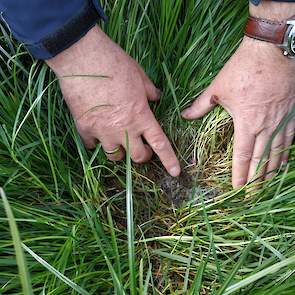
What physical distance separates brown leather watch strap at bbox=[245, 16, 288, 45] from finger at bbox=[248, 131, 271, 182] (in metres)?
0.21

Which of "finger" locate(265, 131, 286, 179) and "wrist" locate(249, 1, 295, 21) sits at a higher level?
"wrist" locate(249, 1, 295, 21)

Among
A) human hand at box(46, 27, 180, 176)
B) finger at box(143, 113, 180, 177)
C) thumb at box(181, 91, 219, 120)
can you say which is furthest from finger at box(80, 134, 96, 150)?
thumb at box(181, 91, 219, 120)

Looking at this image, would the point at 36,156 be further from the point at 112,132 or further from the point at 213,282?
the point at 213,282

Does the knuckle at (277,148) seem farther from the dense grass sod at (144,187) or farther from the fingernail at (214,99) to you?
the fingernail at (214,99)

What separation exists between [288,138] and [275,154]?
0.06 m

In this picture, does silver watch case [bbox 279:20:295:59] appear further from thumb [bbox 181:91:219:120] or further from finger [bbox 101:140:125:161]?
finger [bbox 101:140:125:161]

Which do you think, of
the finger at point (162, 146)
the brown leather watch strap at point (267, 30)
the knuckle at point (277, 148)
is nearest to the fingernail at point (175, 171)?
the finger at point (162, 146)

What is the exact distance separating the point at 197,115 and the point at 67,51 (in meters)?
0.34

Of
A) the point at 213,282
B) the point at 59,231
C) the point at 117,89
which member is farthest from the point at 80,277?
the point at 117,89

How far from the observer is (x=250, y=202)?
123cm

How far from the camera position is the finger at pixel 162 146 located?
121 cm

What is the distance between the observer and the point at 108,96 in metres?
1.16

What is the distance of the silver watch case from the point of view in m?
1.13

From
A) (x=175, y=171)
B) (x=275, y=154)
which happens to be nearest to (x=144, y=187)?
(x=175, y=171)
